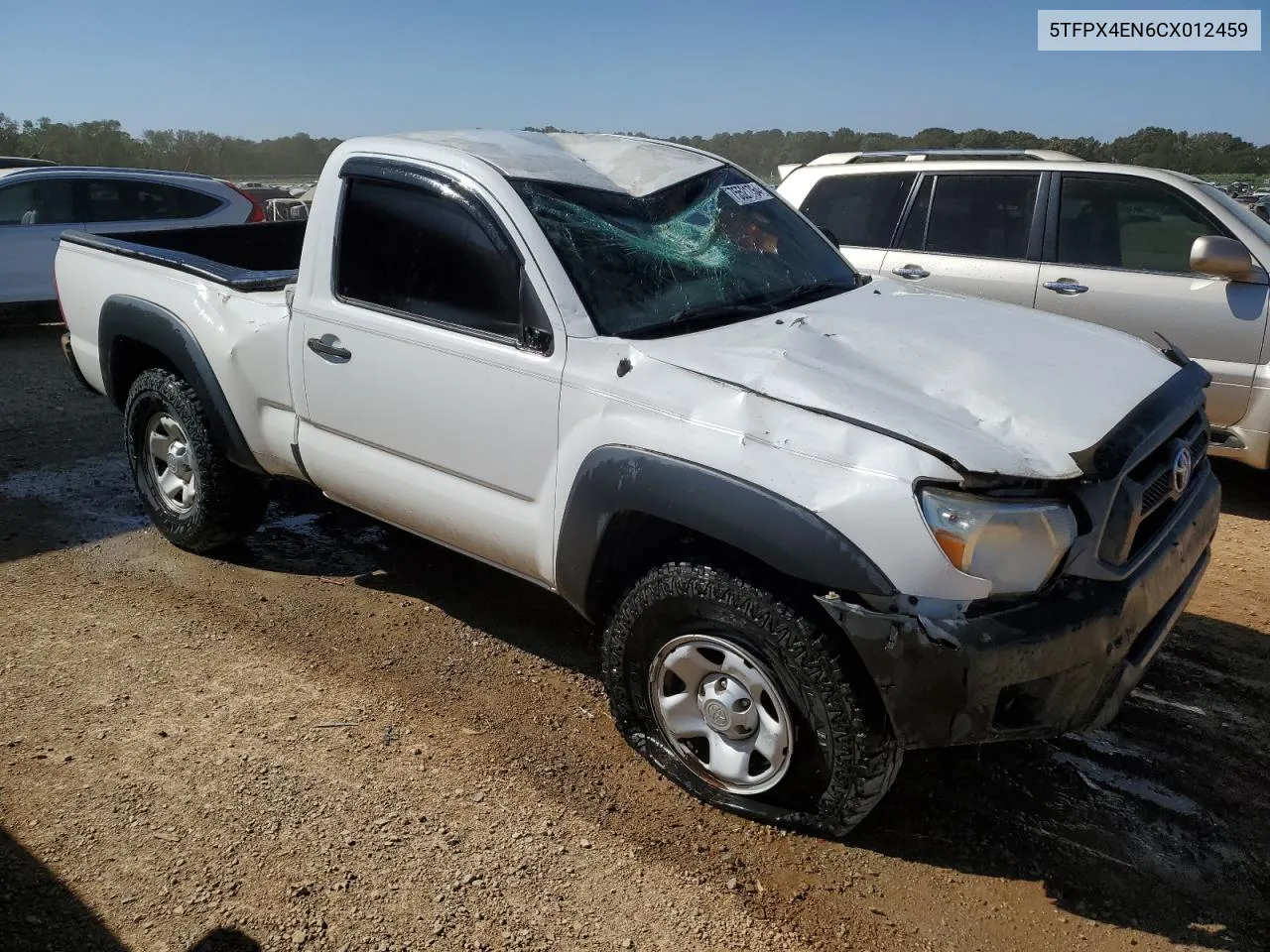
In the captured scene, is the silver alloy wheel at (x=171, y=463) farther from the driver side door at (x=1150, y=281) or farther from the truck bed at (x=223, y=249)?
the driver side door at (x=1150, y=281)

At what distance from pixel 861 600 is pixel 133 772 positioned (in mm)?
2271

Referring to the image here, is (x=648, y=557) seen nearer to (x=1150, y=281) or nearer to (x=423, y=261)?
(x=423, y=261)

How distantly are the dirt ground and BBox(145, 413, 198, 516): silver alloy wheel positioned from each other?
49 cm

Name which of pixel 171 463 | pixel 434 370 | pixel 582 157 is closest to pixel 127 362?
pixel 171 463

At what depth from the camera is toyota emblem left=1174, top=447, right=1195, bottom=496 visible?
112 inches

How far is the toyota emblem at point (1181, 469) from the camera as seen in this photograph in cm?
283

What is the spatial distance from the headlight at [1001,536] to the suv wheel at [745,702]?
0.40 m

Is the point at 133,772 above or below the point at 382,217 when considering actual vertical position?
below

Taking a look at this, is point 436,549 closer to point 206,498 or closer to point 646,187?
point 206,498

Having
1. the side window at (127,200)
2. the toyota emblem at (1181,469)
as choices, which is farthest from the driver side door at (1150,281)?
the side window at (127,200)

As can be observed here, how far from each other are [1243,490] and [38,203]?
10791 mm

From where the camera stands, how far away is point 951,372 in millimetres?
2809

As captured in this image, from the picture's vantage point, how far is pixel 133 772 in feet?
10.2

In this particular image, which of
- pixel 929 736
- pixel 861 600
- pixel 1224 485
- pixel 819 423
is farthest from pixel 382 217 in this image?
pixel 1224 485
